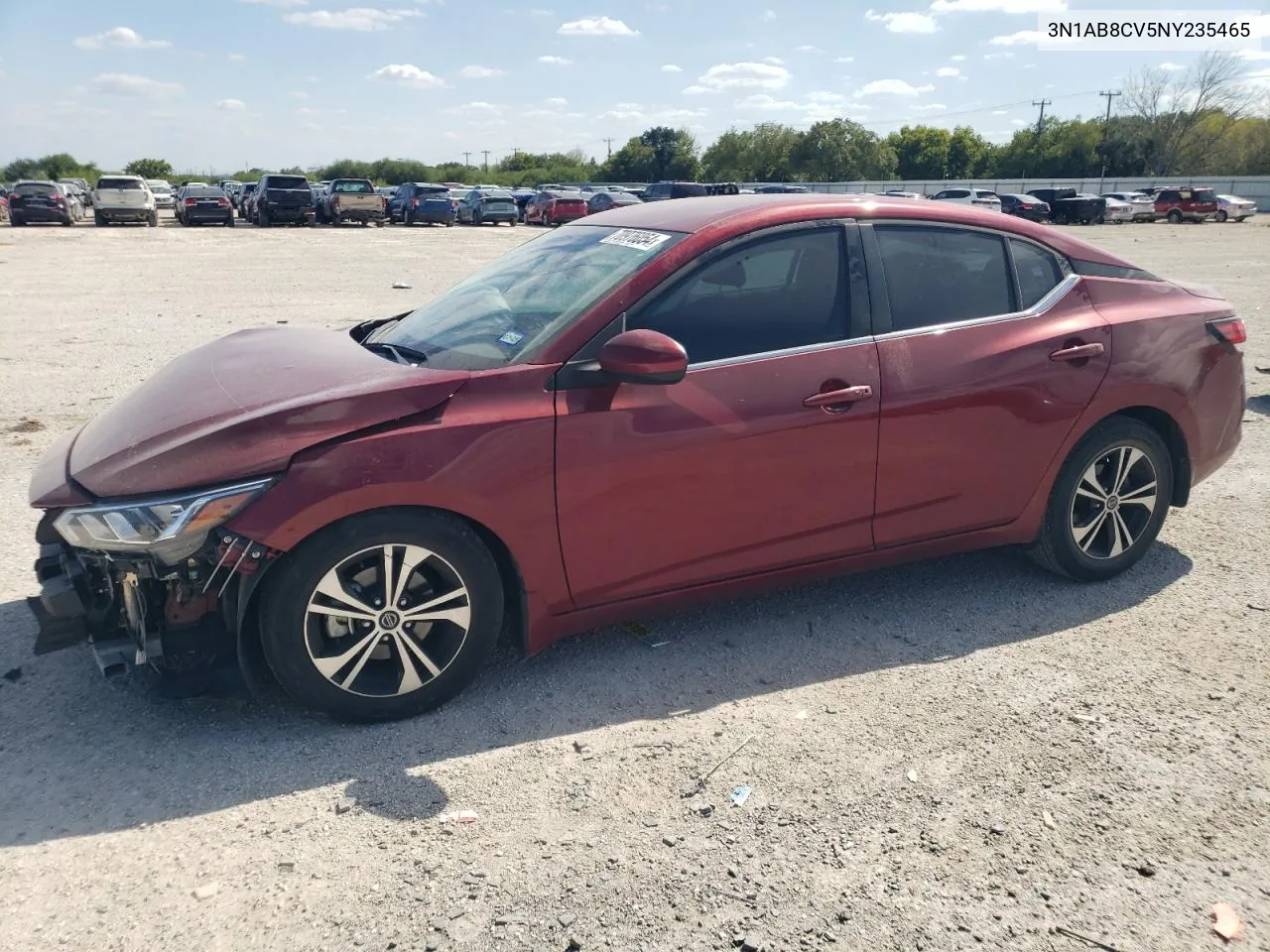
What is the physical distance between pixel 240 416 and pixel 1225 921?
309 centimetres

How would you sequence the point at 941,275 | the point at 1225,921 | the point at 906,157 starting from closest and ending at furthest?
the point at 1225,921 → the point at 941,275 → the point at 906,157

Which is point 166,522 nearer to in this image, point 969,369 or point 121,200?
point 969,369

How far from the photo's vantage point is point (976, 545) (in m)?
4.18

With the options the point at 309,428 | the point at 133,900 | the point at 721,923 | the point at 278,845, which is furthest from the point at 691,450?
the point at 133,900

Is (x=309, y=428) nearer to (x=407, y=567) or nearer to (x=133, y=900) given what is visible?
(x=407, y=567)

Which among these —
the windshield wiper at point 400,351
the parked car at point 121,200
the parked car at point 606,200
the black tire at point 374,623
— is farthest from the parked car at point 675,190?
the black tire at point 374,623

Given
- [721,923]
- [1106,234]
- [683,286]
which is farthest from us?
[1106,234]

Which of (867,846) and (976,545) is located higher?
(976,545)

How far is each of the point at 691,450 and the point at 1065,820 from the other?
1.63 m

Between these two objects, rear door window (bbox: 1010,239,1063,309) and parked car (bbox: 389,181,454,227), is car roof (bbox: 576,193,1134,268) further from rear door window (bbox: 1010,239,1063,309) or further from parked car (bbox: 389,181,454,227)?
parked car (bbox: 389,181,454,227)

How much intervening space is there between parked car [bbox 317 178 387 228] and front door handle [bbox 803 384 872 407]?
123ft

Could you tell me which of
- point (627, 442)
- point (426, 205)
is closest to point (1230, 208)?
point (426, 205)

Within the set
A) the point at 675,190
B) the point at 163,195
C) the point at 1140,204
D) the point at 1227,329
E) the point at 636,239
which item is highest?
the point at 163,195

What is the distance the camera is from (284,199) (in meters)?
36.7
